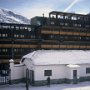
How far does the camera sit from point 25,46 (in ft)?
227

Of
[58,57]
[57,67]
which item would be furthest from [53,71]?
[58,57]

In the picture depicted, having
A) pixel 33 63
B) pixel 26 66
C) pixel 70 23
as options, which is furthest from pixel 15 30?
pixel 33 63

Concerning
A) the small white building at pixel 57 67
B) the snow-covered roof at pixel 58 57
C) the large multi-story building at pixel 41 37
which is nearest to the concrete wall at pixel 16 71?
the small white building at pixel 57 67

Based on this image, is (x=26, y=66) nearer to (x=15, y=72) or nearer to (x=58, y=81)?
(x=15, y=72)

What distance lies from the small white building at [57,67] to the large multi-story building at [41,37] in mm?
25724

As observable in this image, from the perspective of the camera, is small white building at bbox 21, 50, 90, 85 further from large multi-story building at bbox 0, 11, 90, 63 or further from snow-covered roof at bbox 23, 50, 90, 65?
large multi-story building at bbox 0, 11, 90, 63

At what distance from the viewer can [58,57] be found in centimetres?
4162

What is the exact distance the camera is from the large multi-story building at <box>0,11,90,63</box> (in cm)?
6838

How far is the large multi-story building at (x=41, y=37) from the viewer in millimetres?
68375

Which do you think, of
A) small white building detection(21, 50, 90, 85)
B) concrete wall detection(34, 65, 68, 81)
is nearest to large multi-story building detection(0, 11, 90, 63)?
small white building detection(21, 50, 90, 85)

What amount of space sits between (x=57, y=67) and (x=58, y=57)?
9.32 feet

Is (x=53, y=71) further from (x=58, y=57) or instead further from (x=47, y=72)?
(x=58, y=57)

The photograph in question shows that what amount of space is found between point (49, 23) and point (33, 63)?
152 feet

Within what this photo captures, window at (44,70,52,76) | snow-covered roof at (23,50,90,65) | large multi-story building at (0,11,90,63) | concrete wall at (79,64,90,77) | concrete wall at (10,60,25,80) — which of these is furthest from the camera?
large multi-story building at (0,11,90,63)
